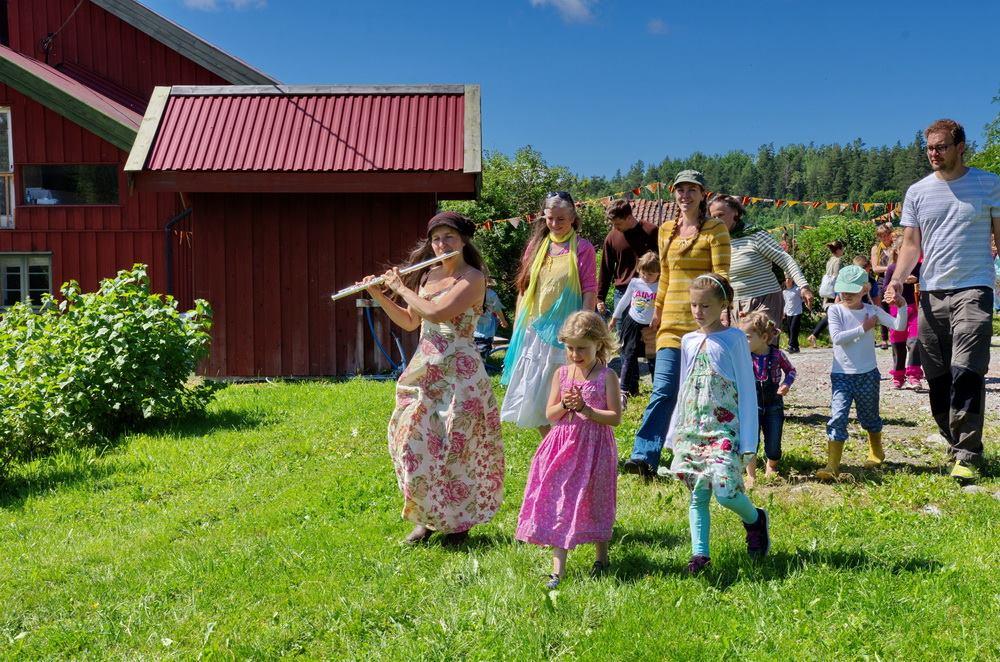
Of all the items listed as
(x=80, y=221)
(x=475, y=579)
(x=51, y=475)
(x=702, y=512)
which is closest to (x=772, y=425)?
(x=702, y=512)

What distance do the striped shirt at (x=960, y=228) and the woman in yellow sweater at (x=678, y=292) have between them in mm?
1352

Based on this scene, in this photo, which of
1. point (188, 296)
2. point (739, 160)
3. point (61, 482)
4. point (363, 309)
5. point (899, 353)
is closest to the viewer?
point (61, 482)

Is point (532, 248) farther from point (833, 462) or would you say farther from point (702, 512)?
point (702, 512)

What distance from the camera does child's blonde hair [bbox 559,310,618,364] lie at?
160 inches

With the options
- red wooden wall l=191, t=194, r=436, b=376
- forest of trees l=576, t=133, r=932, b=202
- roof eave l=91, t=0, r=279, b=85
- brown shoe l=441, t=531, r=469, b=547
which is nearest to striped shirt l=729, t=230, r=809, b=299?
brown shoe l=441, t=531, r=469, b=547

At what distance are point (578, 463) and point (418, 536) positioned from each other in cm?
118

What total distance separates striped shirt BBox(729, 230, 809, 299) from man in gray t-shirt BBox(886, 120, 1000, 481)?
131cm

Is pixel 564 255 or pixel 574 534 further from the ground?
pixel 564 255

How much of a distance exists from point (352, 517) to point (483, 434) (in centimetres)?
108

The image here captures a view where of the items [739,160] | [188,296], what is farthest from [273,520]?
[739,160]

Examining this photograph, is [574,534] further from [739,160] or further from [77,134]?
[739,160]

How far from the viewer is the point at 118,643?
3.72 metres

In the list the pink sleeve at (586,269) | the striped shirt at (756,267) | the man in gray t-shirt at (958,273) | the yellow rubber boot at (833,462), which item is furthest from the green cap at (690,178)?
the yellow rubber boot at (833,462)

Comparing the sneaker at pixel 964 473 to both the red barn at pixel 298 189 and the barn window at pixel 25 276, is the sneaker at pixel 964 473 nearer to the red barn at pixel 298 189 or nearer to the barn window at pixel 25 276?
the red barn at pixel 298 189
